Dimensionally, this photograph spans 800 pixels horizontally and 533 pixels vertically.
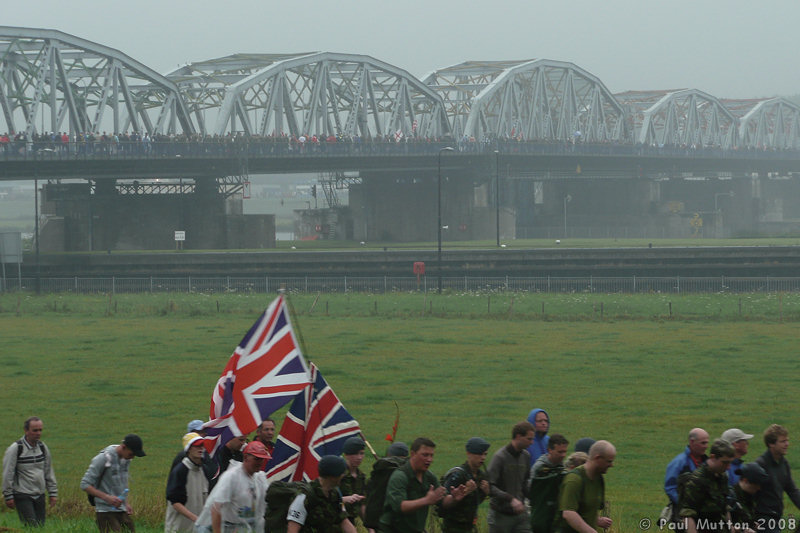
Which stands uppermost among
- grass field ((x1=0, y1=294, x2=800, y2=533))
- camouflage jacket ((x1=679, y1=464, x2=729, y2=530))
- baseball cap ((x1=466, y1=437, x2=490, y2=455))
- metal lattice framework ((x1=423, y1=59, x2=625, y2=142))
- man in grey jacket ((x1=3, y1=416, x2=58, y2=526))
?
metal lattice framework ((x1=423, y1=59, x2=625, y2=142))

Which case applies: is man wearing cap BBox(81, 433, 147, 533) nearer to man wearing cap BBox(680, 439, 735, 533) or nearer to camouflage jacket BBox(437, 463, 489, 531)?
camouflage jacket BBox(437, 463, 489, 531)

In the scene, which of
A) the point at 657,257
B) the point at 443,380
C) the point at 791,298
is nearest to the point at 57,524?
the point at 443,380

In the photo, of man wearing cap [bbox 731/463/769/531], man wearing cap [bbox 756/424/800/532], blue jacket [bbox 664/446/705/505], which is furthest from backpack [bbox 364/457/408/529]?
man wearing cap [bbox 756/424/800/532]

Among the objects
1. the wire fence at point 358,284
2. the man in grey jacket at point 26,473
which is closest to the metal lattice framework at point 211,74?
the wire fence at point 358,284

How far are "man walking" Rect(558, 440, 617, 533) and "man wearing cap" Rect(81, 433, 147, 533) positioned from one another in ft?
17.9

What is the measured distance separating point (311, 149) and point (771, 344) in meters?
62.3

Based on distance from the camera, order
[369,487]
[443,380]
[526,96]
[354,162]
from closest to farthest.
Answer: [369,487]
[443,380]
[354,162]
[526,96]

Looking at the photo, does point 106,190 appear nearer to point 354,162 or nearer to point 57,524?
point 354,162

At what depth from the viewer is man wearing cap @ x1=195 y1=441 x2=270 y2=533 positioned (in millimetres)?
11727

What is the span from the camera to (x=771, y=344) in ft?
130

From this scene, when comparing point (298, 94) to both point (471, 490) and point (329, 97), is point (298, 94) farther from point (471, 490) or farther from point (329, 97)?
point (471, 490)

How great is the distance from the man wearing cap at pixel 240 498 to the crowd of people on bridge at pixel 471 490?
10mm

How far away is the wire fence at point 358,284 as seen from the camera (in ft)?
213

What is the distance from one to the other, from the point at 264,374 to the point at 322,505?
11.7ft
